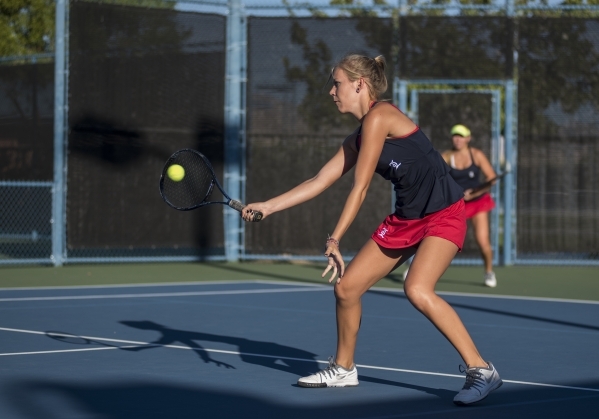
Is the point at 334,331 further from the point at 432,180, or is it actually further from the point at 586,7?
the point at 586,7

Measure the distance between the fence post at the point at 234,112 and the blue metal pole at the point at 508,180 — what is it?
3.48 meters

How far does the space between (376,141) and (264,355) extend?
7.00 ft

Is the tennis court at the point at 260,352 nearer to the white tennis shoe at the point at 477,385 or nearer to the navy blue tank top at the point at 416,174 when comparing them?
the white tennis shoe at the point at 477,385

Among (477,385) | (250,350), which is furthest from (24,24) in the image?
(477,385)

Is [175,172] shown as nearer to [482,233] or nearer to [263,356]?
[263,356]

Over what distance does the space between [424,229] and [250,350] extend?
2096 millimetres

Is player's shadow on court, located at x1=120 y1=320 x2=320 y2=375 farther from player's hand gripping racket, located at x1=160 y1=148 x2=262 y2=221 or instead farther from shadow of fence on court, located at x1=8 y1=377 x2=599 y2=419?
player's hand gripping racket, located at x1=160 y1=148 x2=262 y2=221

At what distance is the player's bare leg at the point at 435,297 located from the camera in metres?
5.31

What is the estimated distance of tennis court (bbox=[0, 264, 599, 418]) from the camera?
5.27 m

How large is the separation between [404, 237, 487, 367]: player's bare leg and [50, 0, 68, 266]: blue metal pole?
867cm

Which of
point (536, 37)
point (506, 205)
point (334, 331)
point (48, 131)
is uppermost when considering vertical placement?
point (536, 37)

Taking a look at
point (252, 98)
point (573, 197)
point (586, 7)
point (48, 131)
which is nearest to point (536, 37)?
point (586, 7)

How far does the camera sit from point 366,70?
18.2ft

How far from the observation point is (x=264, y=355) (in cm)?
693
